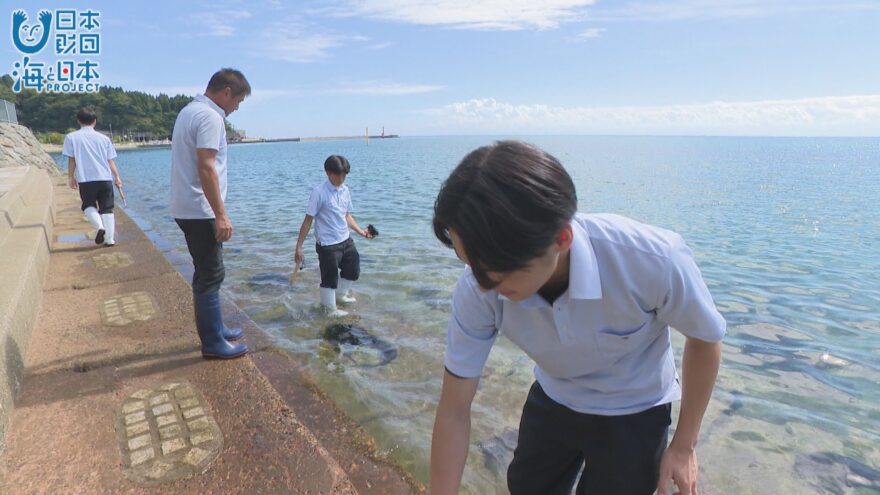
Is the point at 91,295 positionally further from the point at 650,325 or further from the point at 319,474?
the point at 650,325

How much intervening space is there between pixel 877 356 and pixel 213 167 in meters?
6.62

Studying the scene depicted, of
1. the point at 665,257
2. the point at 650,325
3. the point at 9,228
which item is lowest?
the point at 9,228

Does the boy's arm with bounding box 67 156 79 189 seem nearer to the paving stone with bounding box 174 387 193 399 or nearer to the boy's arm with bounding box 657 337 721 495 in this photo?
the paving stone with bounding box 174 387 193 399

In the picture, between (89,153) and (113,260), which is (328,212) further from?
(89,153)

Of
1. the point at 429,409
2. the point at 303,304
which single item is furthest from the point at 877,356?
the point at 303,304

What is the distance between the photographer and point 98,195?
271 inches

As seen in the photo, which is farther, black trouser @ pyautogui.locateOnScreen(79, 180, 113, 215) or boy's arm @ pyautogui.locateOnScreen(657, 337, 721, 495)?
black trouser @ pyautogui.locateOnScreen(79, 180, 113, 215)

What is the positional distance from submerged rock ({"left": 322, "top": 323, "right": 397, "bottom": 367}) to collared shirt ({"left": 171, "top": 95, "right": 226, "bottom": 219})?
183 cm

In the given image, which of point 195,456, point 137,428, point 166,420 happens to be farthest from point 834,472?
point 137,428

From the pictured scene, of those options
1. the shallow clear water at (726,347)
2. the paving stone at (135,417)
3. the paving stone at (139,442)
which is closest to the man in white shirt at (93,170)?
the shallow clear water at (726,347)

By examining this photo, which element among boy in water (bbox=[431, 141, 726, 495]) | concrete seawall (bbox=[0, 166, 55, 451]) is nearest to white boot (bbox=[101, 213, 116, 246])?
concrete seawall (bbox=[0, 166, 55, 451])

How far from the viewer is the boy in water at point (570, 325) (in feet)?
3.32

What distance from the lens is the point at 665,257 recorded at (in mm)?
1235

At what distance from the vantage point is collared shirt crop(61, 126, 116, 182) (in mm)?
6527
